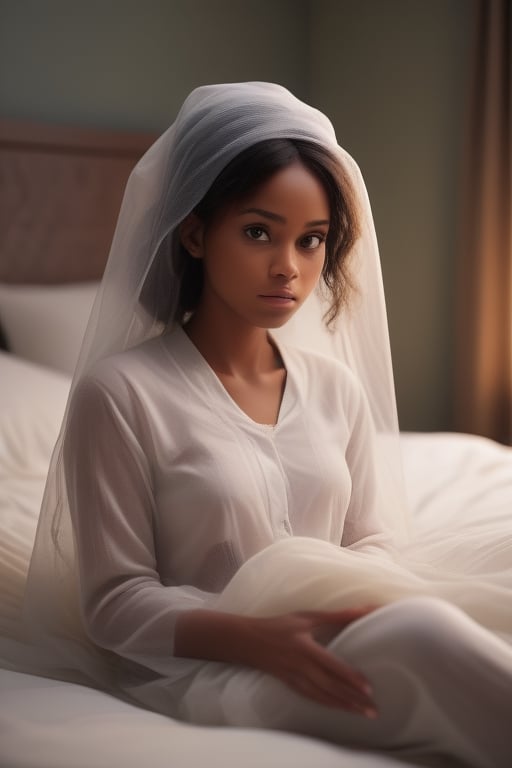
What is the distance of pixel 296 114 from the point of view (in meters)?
1.45

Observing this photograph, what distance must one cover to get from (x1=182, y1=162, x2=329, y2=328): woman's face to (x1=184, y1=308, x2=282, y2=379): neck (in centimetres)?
8

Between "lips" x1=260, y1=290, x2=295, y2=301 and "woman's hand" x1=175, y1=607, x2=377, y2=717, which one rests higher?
"lips" x1=260, y1=290, x2=295, y2=301

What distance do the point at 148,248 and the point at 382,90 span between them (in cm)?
266

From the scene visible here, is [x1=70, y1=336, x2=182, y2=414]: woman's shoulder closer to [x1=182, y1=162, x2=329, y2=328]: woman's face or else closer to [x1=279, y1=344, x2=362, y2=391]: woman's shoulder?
[x1=182, y1=162, x2=329, y2=328]: woman's face

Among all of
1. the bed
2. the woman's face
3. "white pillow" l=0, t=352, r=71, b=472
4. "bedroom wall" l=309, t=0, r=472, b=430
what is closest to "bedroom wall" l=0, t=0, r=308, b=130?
the bed

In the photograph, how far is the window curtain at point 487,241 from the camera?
3430 mm

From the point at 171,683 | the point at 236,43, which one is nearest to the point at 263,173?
the point at 171,683

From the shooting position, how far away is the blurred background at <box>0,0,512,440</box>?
3.44 m

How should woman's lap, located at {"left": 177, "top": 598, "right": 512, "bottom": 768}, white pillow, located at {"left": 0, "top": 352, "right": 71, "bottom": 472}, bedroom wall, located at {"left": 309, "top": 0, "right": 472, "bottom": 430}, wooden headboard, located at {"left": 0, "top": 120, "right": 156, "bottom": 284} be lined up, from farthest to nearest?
bedroom wall, located at {"left": 309, "top": 0, "right": 472, "bottom": 430}
wooden headboard, located at {"left": 0, "top": 120, "right": 156, "bottom": 284}
white pillow, located at {"left": 0, "top": 352, "right": 71, "bottom": 472}
woman's lap, located at {"left": 177, "top": 598, "right": 512, "bottom": 768}

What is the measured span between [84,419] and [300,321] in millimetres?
592

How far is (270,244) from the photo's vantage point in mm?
1433

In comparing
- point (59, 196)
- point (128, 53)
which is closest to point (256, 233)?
point (59, 196)

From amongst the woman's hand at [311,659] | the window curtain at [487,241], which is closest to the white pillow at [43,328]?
the window curtain at [487,241]

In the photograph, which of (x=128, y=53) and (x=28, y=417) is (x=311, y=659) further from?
(x=128, y=53)
